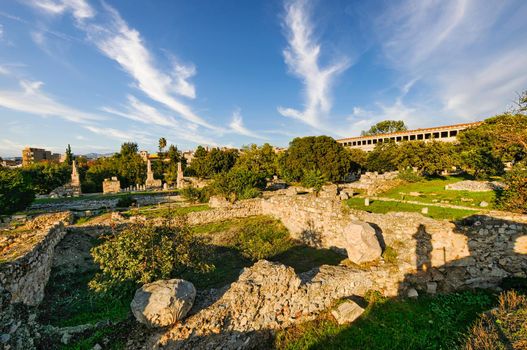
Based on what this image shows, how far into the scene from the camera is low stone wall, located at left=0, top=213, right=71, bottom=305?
7.32 m

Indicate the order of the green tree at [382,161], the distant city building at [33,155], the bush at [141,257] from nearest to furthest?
the bush at [141,257], the green tree at [382,161], the distant city building at [33,155]

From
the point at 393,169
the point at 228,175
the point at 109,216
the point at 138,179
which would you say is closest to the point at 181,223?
the point at 109,216

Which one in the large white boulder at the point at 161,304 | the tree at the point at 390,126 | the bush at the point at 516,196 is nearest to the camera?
the large white boulder at the point at 161,304

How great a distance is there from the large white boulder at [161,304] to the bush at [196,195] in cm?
2147

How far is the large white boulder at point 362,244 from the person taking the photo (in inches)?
436

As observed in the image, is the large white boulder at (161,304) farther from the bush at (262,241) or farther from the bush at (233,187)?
the bush at (233,187)

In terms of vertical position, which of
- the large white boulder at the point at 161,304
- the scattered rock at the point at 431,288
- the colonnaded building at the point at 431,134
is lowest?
the scattered rock at the point at 431,288

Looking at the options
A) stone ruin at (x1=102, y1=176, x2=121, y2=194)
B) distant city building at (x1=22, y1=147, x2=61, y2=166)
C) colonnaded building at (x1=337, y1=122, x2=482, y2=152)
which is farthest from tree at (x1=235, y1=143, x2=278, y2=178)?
distant city building at (x1=22, y1=147, x2=61, y2=166)

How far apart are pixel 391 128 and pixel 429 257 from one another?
91.0 m

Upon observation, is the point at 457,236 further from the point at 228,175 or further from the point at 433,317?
Result: the point at 228,175

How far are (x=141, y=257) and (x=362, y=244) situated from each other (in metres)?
9.48

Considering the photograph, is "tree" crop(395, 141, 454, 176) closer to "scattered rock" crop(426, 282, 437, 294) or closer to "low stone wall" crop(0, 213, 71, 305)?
"scattered rock" crop(426, 282, 437, 294)

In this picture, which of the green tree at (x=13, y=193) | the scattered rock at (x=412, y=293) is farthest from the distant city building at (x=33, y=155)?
the scattered rock at (x=412, y=293)

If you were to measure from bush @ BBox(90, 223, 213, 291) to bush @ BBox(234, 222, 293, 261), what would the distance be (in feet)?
20.1
